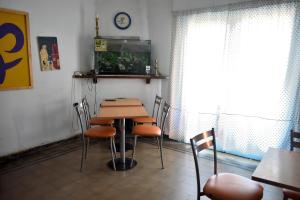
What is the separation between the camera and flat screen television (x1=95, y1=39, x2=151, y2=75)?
3.79 meters

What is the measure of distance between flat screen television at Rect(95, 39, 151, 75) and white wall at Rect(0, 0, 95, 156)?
398mm

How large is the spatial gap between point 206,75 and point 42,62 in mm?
2424

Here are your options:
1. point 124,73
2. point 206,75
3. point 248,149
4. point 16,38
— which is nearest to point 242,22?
point 206,75

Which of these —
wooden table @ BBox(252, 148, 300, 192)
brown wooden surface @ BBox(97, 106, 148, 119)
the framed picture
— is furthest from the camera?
the framed picture

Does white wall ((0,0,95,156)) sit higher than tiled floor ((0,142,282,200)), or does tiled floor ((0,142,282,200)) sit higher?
white wall ((0,0,95,156))

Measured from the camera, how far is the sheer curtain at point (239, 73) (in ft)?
8.93

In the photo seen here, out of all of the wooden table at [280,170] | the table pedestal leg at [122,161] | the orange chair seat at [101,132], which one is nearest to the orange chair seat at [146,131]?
the table pedestal leg at [122,161]

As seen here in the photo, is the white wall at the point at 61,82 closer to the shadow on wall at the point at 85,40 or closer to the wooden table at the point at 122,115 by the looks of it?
the shadow on wall at the point at 85,40

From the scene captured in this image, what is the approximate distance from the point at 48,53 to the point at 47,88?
0.53 metres

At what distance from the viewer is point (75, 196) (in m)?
2.22

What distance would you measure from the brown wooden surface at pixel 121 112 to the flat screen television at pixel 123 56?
1.02m

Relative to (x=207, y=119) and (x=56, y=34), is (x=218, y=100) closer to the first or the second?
(x=207, y=119)

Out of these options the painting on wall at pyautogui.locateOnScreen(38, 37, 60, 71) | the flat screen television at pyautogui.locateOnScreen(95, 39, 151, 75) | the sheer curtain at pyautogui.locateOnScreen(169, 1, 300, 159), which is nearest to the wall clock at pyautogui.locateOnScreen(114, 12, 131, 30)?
the flat screen television at pyautogui.locateOnScreen(95, 39, 151, 75)

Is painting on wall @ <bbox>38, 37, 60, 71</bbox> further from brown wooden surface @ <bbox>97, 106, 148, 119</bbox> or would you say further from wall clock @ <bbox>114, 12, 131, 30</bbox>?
brown wooden surface @ <bbox>97, 106, 148, 119</bbox>
